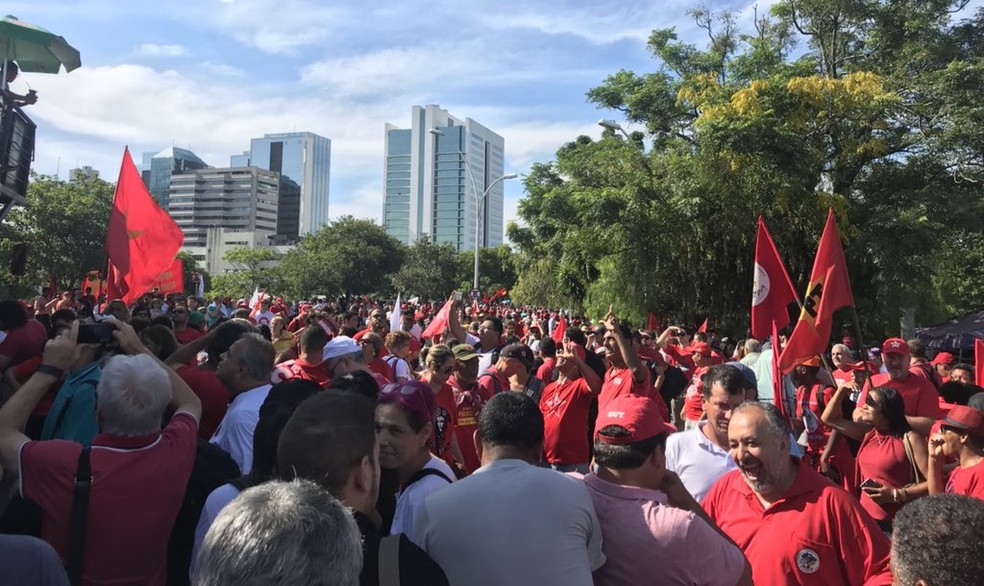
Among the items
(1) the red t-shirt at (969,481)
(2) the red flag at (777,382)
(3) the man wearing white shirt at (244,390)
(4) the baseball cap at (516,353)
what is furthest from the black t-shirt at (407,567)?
(4) the baseball cap at (516,353)

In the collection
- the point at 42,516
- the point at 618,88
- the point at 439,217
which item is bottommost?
the point at 42,516

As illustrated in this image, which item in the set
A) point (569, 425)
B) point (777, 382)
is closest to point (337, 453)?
point (569, 425)

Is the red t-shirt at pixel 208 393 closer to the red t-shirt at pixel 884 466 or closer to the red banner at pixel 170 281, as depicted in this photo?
the red t-shirt at pixel 884 466

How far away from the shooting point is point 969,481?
11.2 feet

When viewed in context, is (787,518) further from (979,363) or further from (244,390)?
(979,363)

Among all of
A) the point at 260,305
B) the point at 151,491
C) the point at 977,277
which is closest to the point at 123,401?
the point at 151,491

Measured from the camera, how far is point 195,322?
30.3 feet

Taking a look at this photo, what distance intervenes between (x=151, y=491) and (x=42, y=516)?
15.8 inches

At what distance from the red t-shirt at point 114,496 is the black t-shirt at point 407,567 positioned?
3.97 ft

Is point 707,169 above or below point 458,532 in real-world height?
above

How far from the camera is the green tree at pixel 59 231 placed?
102 feet

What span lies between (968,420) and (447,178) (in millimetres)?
171617

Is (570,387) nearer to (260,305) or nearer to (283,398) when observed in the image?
(283,398)

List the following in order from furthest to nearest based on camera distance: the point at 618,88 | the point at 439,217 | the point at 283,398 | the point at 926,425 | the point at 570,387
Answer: the point at 439,217, the point at 618,88, the point at 570,387, the point at 926,425, the point at 283,398
